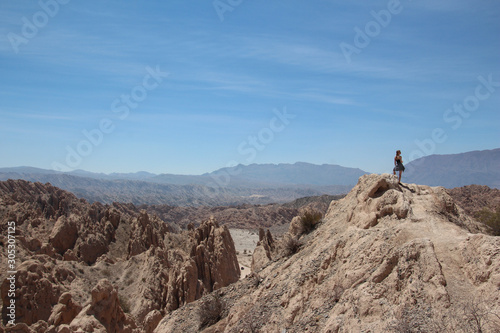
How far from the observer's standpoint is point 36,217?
4400 centimetres

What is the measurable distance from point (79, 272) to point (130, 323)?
10428 millimetres

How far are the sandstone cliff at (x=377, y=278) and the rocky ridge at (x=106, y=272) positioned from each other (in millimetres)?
5702

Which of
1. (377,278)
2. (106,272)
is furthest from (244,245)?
(377,278)

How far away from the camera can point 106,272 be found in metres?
27.7

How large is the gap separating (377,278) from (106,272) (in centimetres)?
2405

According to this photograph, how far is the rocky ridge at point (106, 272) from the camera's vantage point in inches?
671

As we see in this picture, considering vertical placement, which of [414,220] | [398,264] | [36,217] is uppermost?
[414,220]

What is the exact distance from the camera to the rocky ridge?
17047mm

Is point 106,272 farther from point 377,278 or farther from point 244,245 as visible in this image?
point 244,245

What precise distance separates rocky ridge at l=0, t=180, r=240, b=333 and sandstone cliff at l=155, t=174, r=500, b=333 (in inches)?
225

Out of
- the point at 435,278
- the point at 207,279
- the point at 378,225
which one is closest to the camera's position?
the point at 435,278

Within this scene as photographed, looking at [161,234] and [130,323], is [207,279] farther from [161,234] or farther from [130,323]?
[161,234]

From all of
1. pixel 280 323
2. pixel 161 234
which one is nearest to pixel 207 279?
pixel 161 234

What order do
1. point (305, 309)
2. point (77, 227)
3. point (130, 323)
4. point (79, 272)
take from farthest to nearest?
1. point (77, 227)
2. point (79, 272)
3. point (130, 323)
4. point (305, 309)
